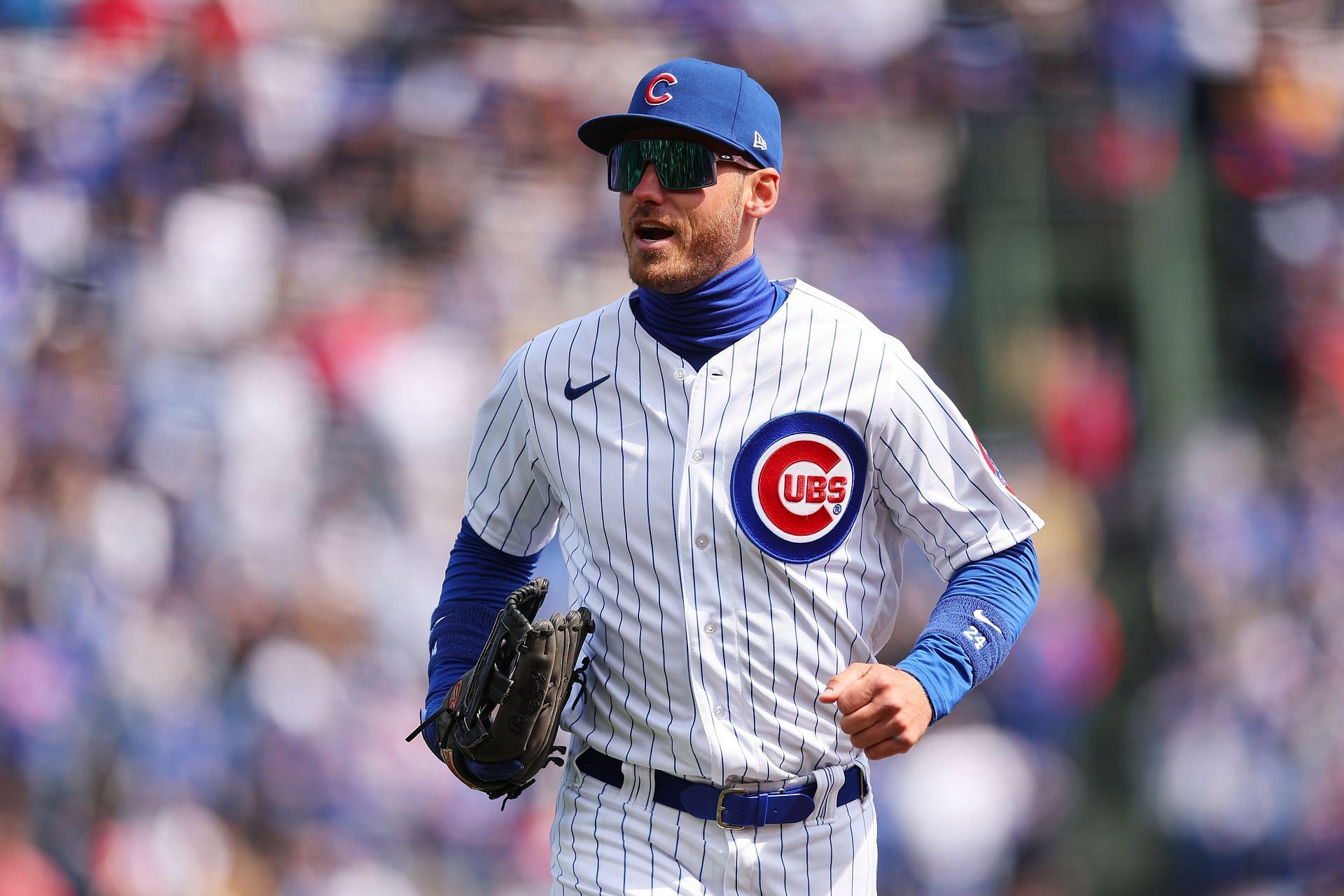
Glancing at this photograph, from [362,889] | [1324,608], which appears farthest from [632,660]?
[1324,608]

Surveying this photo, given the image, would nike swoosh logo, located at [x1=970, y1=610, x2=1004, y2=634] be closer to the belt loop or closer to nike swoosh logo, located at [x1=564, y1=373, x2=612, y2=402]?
the belt loop

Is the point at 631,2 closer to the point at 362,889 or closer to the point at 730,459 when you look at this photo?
the point at 362,889

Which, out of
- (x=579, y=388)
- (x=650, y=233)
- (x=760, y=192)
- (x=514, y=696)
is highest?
(x=760, y=192)

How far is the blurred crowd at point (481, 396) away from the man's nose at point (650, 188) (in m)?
3.25

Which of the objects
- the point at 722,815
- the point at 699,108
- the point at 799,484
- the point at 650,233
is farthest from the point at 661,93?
the point at 722,815

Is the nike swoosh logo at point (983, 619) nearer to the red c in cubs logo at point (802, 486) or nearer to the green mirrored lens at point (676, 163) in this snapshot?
the red c in cubs logo at point (802, 486)

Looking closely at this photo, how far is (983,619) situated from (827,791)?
375 millimetres

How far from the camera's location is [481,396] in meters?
5.65

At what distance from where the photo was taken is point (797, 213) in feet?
19.4

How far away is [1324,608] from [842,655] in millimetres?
3967

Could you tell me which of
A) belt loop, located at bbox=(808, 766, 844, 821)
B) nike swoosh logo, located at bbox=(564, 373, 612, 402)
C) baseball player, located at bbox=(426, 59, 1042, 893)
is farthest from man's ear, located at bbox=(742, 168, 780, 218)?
belt loop, located at bbox=(808, 766, 844, 821)

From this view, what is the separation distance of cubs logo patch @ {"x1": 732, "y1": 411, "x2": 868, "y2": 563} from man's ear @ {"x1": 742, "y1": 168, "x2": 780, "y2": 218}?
0.39 meters

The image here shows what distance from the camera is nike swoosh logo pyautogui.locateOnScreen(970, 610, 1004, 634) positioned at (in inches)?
91.7

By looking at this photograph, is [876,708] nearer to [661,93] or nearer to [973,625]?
[973,625]
